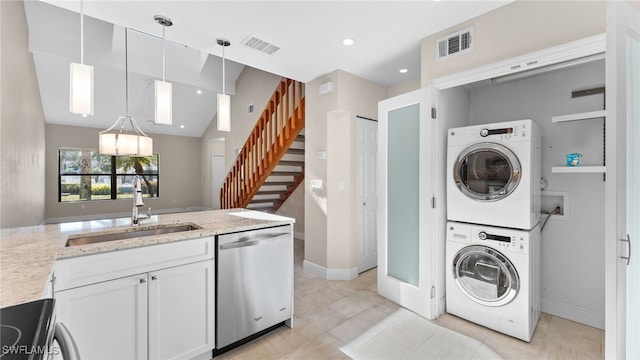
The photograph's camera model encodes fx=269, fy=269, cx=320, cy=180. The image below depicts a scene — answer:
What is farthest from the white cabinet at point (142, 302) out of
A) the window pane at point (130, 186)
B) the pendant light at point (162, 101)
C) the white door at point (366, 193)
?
the window pane at point (130, 186)

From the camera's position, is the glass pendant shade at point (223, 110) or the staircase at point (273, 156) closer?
the glass pendant shade at point (223, 110)

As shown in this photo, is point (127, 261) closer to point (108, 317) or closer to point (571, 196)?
point (108, 317)

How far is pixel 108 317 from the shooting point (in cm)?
161

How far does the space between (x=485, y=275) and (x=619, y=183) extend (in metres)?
1.47

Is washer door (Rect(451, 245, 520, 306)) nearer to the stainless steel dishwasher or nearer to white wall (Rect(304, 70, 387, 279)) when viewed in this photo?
white wall (Rect(304, 70, 387, 279))

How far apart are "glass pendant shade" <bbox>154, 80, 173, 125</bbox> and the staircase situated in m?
2.19

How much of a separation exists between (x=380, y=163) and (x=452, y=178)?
2.71ft

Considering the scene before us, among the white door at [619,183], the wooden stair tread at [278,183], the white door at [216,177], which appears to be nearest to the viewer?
the white door at [619,183]

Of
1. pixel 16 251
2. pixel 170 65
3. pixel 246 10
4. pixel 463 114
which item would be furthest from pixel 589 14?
pixel 170 65

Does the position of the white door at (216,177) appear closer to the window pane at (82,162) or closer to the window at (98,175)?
the window at (98,175)

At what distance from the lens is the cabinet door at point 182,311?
178cm

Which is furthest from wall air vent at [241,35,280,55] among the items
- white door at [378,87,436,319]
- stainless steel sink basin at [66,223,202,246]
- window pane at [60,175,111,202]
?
window pane at [60,175,111,202]

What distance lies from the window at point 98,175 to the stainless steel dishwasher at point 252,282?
785cm

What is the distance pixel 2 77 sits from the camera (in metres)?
2.31
